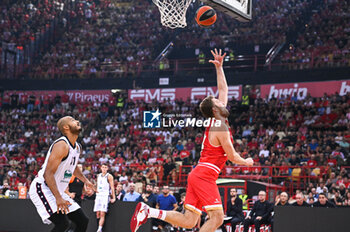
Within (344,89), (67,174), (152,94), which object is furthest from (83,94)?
(67,174)

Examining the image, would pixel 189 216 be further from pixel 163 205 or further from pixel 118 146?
pixel 118 146

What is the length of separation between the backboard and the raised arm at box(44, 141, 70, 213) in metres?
4.04

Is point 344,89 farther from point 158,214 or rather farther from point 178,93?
point 158,214

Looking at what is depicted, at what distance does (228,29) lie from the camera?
1021 inches

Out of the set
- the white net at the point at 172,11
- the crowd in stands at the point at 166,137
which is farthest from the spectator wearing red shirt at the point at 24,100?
the white net at the point at 172,11

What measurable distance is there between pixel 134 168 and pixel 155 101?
540 cm

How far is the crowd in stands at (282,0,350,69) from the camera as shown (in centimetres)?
2056

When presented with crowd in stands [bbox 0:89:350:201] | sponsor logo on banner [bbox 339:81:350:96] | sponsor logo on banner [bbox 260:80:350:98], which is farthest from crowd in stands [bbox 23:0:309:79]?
sponsor logo on banner [bbox 339:81:350:96]

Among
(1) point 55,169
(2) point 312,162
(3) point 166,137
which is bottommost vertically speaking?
(2) point 312,162

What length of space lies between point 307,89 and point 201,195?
16009mm

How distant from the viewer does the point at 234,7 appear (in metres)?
8.44

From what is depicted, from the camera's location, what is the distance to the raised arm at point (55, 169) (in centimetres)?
510

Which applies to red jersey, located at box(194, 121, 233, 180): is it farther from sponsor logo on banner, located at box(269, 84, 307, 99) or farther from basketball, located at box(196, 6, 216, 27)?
sponsor logo on banner, located at box(269, 84, 307, 99)

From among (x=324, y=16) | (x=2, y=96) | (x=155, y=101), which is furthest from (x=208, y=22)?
(x=2, y=96)
